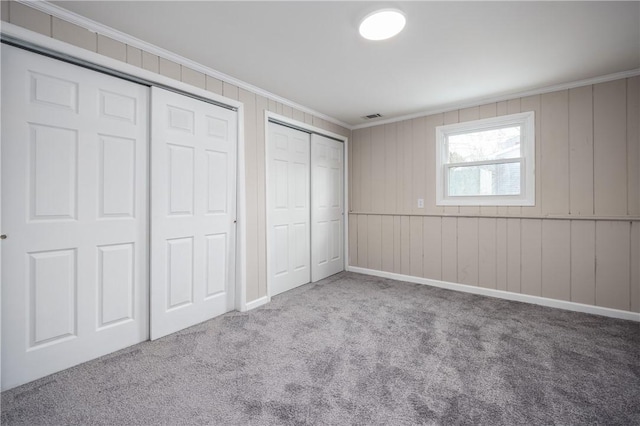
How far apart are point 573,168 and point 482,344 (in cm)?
214

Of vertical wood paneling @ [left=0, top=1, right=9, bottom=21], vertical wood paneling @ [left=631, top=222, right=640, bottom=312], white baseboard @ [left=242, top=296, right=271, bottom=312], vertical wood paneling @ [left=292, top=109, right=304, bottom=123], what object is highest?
vertical wood paneling @ [left=292, top=109, right=304, bottom=123]

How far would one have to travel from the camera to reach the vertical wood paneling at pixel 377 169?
4.36 m

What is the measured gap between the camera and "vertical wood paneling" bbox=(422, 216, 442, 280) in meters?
3.87

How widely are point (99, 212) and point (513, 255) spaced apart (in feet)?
13.4

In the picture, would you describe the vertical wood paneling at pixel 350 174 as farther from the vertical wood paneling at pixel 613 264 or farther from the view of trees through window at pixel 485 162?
the vertical wood paneling at pixel 613 264

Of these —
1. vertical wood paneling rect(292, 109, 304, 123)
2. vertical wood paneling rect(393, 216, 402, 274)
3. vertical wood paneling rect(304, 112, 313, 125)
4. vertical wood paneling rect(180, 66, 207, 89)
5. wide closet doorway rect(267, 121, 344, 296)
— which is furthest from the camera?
vertical wood paneling rect(393, 216, 402, 274)

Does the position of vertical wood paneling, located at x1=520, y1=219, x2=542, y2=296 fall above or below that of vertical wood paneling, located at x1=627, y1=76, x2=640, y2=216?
below

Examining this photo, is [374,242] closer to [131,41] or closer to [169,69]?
[169,69]

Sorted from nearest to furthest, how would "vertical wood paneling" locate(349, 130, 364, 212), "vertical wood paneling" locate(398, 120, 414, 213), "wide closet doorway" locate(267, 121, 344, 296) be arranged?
"wide closet doorway" locate(267, 121, 344, 296), "vertical wood paneling" locate(398, 120, 414, 213), "vertical wood paneling" locate(349, 130, 364, 212)

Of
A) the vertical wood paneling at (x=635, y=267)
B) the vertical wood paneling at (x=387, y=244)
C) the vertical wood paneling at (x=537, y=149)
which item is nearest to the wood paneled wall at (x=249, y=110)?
the vertical wood paneling at (x=387, y=244)

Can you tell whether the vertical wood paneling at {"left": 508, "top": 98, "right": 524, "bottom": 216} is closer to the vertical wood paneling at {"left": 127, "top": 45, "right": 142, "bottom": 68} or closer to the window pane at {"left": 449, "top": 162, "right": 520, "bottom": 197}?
the window pane at {"left": 449, "top": 162, "right": 520, "bottom": 197}

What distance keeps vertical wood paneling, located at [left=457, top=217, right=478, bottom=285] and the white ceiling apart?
1562 millimetres

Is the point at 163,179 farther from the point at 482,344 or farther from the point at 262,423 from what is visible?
the point at 482,344

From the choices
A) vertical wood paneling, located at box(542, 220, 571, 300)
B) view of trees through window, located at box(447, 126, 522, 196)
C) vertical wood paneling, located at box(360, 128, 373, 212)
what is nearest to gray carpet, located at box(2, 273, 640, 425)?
vertical wood paneling, located at box(542, 220, 571, 300)
